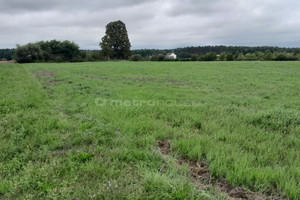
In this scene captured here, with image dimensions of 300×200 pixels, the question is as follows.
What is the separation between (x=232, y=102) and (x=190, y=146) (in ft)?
14.3

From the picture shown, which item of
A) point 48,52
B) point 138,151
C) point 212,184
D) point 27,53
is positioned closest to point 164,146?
point 138,151

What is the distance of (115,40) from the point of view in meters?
58.9

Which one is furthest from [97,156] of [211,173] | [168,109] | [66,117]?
[168,109]

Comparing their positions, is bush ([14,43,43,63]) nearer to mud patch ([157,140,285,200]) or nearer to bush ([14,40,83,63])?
bush ([14,40,83,63])

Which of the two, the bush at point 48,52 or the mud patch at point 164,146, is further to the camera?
the bush at point 48,52

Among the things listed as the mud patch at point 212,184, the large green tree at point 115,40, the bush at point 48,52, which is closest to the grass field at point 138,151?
the mud patch at point 212,184

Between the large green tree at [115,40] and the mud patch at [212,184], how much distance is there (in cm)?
6002

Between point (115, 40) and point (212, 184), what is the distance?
62.0 meters

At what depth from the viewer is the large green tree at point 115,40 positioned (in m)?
58.6

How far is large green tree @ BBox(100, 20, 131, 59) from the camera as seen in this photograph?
58.6m

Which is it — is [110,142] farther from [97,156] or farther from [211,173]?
[211,173]

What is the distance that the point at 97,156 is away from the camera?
2957 millimetres

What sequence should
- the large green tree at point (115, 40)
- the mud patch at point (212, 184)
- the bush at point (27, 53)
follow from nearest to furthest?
the mud patch at point (212, 184), the bush at point (27, 53), the large green tree at point (115, 40)

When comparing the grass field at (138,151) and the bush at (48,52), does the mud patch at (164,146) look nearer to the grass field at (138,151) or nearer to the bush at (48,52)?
the grass field at (138,151)
